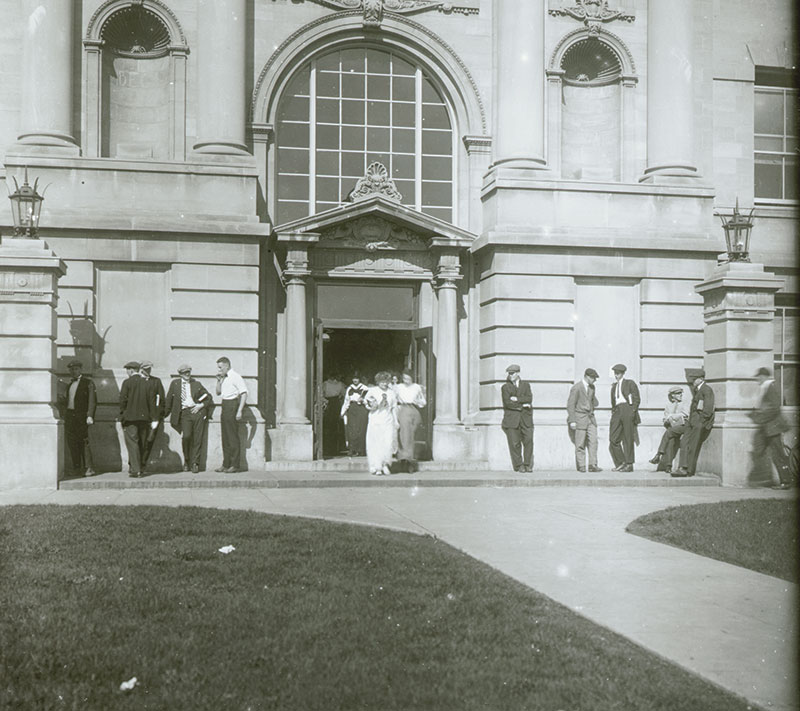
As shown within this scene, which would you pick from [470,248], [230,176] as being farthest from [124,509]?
[470,248]

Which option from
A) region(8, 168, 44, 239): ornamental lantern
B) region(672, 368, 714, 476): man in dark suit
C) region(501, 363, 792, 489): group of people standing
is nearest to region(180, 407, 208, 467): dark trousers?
region(8, 168, 44, 239): ornamental lantern

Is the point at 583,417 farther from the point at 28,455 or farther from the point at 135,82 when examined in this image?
the point at 135,82

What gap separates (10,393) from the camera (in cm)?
1648

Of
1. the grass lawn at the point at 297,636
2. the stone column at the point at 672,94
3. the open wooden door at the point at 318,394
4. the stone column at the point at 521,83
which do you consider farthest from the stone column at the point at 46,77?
the grass lawn at the point at 297,636

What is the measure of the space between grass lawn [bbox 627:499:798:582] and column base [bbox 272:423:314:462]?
8879mm

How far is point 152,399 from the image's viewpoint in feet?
58.3

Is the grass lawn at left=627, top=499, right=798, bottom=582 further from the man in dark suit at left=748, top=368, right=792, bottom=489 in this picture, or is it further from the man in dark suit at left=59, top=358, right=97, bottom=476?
the man in dark suit at left=59, top=358, right=97, bottom=476

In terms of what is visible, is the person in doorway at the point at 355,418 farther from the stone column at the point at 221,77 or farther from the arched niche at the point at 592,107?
the arched niche at the point at 592,107

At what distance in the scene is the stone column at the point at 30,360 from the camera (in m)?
16.2

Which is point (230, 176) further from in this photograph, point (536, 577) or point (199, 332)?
point (536, 577)

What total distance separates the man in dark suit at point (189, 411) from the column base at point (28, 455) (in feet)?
8.63

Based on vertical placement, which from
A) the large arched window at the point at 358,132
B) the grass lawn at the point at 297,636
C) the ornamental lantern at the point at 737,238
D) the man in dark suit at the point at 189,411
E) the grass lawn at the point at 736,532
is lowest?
the grass lawn at the point at 736,532

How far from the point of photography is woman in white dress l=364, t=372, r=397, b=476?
18438 mm

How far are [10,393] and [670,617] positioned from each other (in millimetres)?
12457
